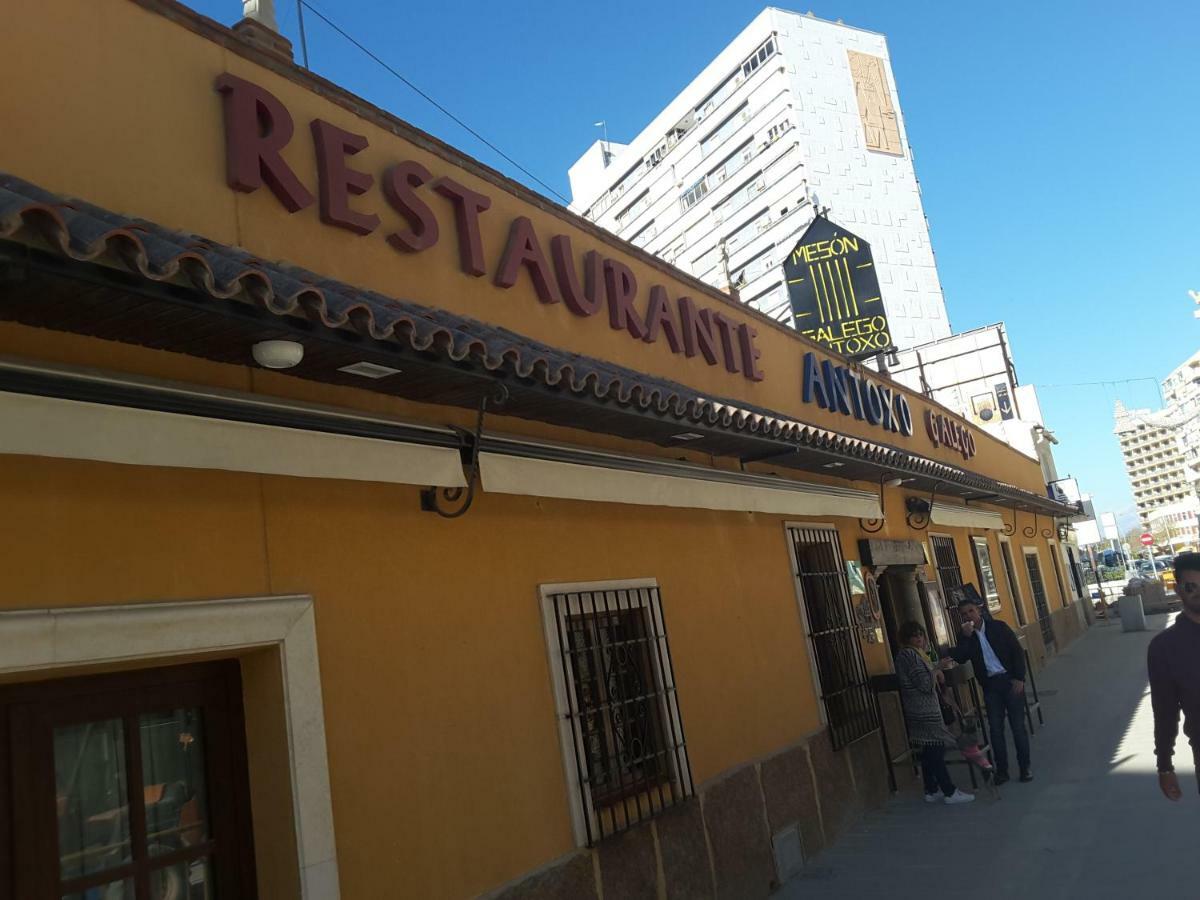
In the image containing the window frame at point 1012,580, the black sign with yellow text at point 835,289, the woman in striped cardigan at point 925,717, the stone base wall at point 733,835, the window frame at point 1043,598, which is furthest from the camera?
the window frame at point 1043,598

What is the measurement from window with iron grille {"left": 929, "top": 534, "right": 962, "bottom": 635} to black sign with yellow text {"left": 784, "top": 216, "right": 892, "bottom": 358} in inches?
129

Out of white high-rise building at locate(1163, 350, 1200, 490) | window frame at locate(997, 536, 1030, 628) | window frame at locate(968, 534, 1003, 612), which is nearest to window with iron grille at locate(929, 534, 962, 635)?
window frame at locate(968, 534, 1003, 612)

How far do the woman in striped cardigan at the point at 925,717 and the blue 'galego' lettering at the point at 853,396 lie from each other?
9.43 ft

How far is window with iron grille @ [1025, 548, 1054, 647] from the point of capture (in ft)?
63.2

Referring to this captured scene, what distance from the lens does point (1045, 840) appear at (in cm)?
666

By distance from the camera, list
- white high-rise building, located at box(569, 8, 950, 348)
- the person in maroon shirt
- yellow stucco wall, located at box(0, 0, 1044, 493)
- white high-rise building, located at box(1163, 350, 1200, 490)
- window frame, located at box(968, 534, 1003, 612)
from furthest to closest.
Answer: white high-rise building, located at box(1163, 350, 1200, 490) → white high-rise building, located at box(569, 8, 950, 348) → window frame, located at box(968, 534, 1003, 612) → the person in maroon shirt → yellow stucco wall, located at box(0, 0, 1044, 493)

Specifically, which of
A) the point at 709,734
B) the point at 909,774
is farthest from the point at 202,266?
the point at 909,774

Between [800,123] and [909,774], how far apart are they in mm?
52510

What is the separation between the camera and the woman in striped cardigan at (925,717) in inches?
315

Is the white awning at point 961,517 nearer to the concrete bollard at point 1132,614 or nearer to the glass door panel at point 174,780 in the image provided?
the concrete bollard at point 1132,614

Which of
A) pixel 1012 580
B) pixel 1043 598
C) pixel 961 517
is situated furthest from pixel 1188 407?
pixel 961 517

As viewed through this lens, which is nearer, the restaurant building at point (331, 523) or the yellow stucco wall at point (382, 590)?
the restaurant building at point (331, 523)

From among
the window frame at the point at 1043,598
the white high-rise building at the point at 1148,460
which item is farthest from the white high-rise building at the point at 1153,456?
the window frame at the point at 1043,598

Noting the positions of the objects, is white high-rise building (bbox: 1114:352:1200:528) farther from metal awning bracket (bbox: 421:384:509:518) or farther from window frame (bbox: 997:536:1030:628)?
metal awning bracket (bbox: 421:384:509:518)
